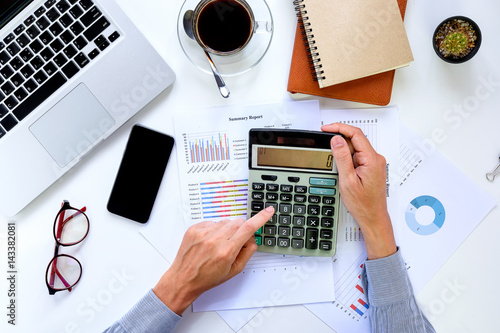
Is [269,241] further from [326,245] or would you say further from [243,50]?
[243,50]

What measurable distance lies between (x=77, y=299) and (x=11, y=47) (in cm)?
49

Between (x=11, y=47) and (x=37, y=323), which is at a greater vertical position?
(x=11, y=47)

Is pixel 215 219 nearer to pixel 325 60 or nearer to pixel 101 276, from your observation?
pixel 101 276

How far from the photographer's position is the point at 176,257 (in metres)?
0.73

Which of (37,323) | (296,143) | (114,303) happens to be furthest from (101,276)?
(296,143)

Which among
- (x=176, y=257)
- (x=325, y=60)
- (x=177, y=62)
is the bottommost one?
(x=176, y=257)

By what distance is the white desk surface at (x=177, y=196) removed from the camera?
29.7 inches

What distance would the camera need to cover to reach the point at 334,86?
742 mm

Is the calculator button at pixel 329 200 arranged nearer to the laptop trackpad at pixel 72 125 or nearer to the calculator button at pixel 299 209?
the calculator button at pixel 299 209

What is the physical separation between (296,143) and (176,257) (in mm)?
304

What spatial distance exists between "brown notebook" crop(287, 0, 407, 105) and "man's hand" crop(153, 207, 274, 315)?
0.24 meters

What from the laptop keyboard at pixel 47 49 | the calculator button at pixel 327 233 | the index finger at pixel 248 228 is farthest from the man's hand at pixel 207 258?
the laptop keyboard at pixel 47 49

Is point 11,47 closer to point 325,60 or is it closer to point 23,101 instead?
point 23,101

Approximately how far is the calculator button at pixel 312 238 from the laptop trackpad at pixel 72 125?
1.37ft
